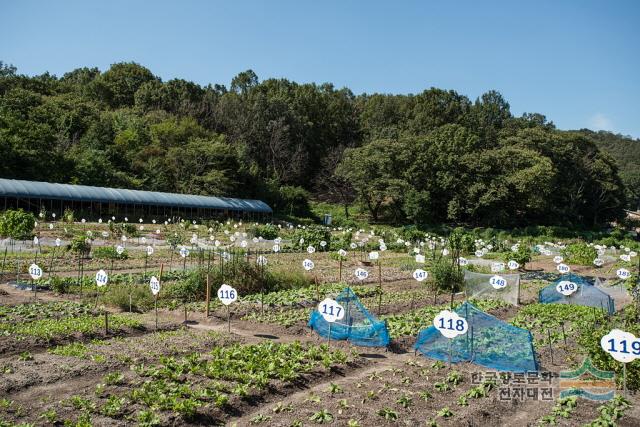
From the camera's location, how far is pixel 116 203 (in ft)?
155

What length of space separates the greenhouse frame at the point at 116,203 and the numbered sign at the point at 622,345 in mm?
39377

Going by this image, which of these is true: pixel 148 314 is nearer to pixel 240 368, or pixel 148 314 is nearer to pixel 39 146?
pixel 240 368

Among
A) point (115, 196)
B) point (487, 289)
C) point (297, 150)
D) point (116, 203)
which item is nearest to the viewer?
point (487, 289)

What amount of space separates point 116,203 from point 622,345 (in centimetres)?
4419

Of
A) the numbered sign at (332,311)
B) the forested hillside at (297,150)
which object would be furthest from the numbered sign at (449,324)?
the forested hillside at (297,150)

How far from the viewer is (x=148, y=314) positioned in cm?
1584

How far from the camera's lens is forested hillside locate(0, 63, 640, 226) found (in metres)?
55.5

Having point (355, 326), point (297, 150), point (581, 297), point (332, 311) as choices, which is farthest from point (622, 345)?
point (297, 150)

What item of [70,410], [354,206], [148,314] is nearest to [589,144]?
[354,206]

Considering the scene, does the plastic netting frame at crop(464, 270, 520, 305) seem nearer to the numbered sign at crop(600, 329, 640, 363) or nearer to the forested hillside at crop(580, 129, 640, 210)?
the numbered sign at crop(600, 329, 640, 363)

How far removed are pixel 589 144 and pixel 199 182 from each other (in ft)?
182

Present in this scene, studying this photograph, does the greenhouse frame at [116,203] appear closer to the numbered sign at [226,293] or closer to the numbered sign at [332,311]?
the numbered sign at [226,293]

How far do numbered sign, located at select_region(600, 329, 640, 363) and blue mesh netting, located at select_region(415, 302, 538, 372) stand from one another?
204cm

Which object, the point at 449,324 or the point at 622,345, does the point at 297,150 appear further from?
the point at 622,345
